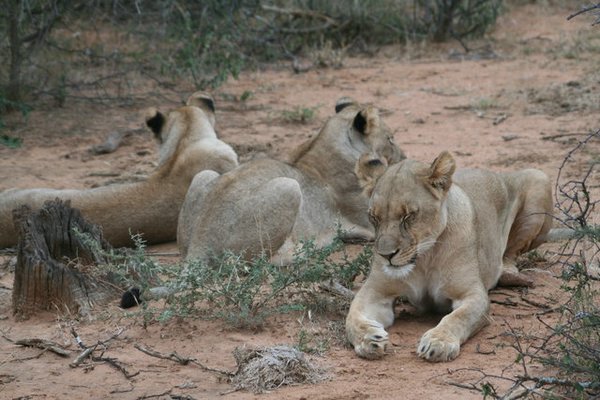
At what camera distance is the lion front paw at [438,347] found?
5.46 metres

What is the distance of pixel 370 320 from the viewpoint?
19.2 feet

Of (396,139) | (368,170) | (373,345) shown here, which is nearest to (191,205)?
(368,170)

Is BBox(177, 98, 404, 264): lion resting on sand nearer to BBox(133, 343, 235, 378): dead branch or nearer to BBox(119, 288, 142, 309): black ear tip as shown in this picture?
BBox(119, 288, 142, 309): black ear tip

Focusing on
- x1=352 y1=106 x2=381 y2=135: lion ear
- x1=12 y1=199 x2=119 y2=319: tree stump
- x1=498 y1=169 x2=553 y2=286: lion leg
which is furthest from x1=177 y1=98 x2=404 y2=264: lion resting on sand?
x1=498 y1=169 x2=553 y2=286: lion leg

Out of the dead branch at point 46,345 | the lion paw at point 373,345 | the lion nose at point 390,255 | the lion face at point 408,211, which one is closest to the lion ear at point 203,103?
the lion face at point 408,211

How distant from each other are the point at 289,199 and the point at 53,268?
74.3 inches

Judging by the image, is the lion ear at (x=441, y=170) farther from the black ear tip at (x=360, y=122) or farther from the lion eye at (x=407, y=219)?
the black ear tip at (x=360, y=122)

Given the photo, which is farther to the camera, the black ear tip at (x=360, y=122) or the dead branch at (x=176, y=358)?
the black ear tip at (x=360, y=122)

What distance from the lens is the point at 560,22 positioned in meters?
16.0

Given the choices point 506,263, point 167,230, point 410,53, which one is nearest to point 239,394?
point 506,263

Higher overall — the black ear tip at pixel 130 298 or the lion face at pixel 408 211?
the lion face at pixel 408 211

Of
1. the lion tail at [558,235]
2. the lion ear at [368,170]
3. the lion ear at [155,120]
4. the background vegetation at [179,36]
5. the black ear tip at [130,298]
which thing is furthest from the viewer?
the background vegetation at [179,36]

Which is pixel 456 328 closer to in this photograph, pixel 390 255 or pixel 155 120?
pixel 390 255

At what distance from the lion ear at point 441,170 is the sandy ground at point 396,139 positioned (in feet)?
2.63
